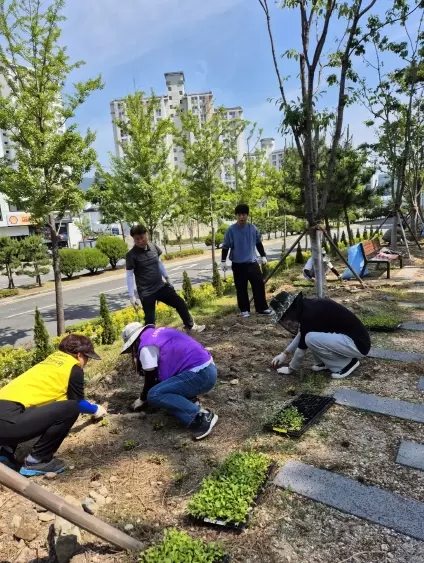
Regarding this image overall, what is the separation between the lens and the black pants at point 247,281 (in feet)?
21.0

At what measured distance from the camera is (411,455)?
8.80ft

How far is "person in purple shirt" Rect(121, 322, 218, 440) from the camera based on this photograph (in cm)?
311

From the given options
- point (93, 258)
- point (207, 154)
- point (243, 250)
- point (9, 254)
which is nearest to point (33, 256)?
point (9, 254)

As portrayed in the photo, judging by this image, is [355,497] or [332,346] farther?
[332,346]

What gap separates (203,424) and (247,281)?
373 cm

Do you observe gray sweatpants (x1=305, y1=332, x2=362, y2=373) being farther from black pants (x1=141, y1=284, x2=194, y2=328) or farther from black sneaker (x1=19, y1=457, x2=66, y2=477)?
black sneaker (x1=19, y1=457, x2=66, y2=477)

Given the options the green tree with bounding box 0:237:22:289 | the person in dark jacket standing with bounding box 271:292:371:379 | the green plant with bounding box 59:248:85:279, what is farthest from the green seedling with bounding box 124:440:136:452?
the green plant with bounding box 59:248:85:279

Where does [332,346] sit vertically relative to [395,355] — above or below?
above

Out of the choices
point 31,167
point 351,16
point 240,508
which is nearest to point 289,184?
point 351,16

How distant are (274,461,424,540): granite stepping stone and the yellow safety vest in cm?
164

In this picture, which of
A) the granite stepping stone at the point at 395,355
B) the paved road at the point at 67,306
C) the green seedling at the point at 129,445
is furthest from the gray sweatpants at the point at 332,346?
the paved road at the point at 67,306

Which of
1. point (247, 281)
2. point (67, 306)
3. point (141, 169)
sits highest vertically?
point (141, 169)

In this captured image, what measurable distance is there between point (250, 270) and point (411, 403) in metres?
3.44

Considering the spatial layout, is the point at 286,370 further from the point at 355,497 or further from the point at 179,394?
the point at 355,497
